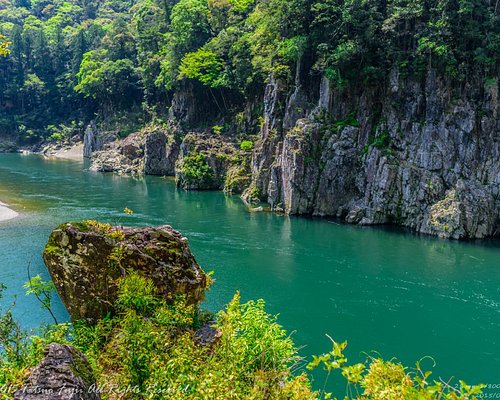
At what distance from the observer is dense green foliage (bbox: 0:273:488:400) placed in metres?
6.86

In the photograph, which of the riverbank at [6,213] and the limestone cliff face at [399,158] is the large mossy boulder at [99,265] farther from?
the riverbank at [6,213]

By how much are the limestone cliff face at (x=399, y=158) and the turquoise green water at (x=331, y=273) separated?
265 cm

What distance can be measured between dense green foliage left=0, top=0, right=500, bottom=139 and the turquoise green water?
57.1 feet

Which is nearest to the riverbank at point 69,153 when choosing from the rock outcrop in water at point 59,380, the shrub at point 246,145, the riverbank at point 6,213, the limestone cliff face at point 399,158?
the shrub at point 246,145

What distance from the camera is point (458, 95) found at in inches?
1720

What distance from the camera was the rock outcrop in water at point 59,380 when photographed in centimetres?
643

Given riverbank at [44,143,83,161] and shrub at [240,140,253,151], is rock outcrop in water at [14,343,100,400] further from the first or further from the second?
riverbank at [44,143,83,161]

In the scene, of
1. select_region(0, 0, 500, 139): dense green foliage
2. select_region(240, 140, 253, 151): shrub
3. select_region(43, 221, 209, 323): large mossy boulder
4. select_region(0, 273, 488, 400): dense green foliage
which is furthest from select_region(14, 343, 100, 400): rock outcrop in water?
select_region(240, 140, 253, 151): shrub

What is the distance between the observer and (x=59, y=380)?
6680mm

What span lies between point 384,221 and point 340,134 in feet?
33.8

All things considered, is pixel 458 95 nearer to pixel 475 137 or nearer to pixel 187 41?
pixel 475 137

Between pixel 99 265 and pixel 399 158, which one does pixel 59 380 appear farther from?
pixel 399 158

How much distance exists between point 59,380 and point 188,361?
231 cm


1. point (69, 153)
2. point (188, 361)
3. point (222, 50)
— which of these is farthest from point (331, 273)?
point (69, 153)
